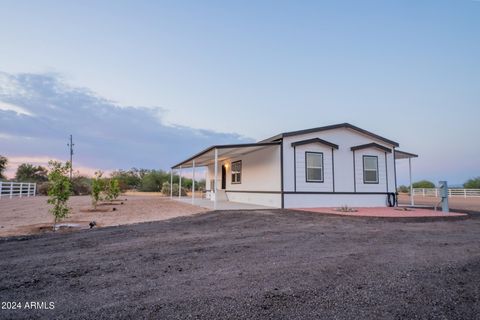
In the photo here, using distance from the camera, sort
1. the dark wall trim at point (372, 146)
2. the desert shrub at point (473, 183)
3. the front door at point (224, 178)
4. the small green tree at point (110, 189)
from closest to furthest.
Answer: the dark wall trim at point (372, 146)
the small green tree at point (110, 189)
the front door at point (224, 178)
the desert shrub at point (473, 183)

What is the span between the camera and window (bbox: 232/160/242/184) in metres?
15.9

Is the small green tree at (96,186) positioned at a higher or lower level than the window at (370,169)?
lower

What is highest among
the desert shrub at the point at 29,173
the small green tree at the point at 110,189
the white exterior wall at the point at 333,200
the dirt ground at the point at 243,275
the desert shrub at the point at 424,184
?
the desert shrub at the point at 29,173

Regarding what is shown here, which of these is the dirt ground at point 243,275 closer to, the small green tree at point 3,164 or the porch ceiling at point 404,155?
the porch ceiling at point 404,155

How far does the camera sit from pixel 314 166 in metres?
12.2

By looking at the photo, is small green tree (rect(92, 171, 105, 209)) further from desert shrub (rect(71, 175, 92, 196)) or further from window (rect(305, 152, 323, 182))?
desert shrub (rect(71, 175, 92, 196))

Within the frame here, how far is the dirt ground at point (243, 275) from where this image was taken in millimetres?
2451

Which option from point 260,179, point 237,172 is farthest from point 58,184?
point 237,172

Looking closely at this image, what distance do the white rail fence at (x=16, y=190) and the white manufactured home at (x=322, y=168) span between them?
17203 mm

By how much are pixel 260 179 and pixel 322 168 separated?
116 inches

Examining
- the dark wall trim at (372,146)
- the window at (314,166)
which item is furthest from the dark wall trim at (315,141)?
the dark wall trim at (372,146)

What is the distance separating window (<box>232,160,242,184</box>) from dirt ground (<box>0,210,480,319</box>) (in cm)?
968

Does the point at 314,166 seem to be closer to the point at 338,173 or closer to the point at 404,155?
the point at 338,173

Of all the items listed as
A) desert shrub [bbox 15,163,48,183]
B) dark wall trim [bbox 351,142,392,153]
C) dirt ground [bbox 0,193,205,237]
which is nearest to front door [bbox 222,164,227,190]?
dirt ground [bbox 0,193,205,237]
